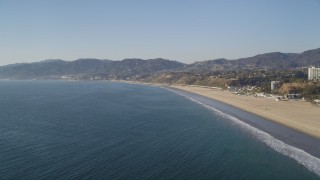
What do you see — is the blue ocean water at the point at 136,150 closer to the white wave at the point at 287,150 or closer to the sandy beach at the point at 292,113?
the white wave at the point at 287,150

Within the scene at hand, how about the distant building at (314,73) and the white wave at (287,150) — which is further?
the distant building at (314,73)

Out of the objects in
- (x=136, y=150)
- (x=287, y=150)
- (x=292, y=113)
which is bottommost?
(x=287, y=150)

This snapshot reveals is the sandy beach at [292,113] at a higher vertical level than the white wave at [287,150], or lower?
higher

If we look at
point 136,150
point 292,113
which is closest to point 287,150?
point 136,150

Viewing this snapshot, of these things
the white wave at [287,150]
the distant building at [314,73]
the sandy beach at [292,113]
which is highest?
the distant building at [314,73]

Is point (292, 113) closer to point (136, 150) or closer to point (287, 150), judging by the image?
point (287, 150)

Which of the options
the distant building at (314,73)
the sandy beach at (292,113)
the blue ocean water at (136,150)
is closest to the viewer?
the blue ocean water at (136,150)

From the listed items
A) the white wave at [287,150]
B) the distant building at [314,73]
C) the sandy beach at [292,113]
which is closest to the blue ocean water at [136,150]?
the white wave at [287,150]

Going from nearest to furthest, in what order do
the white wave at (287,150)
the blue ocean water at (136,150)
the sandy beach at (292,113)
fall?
the blue ocean water at (136,150) → the white wave at (287,150) → the sandy beach at (292,113)

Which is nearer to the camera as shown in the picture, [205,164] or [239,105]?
[205,164]

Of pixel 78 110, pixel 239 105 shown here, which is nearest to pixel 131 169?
pixel 78 110

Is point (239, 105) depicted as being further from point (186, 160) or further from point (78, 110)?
point (186, 160)
